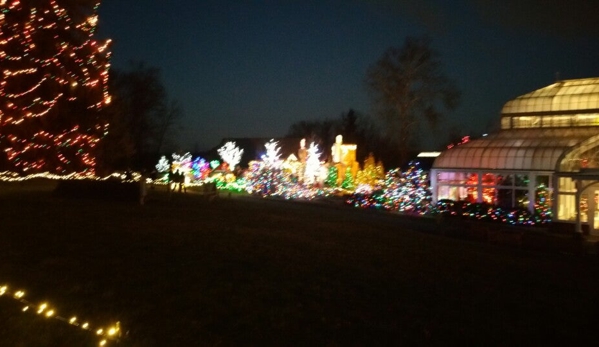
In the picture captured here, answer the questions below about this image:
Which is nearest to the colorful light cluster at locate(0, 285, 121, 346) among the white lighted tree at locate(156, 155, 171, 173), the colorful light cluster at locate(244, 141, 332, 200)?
the colorful light cluster at locate(244, 141, 332, 200)

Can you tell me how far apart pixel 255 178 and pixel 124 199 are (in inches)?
808

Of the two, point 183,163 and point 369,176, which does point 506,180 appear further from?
point 183,163

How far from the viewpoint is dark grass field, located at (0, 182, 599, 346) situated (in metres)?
7.45

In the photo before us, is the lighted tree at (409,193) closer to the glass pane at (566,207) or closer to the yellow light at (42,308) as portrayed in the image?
the glass pane at (566,207)

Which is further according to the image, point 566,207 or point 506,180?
point 506,180

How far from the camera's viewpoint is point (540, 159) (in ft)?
93.7

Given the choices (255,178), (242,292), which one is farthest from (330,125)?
(242,292)

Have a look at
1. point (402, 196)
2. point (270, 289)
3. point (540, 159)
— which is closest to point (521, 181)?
point (540, 159)

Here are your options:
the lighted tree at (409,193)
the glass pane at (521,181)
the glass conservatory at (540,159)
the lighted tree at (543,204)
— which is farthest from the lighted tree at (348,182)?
the lighted tree at (543,204)

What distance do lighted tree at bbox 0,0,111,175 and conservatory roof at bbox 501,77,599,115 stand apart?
22536mm

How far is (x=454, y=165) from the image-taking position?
105ft

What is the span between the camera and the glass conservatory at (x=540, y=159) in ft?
84.3

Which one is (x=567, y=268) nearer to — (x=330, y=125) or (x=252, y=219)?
(x=252, y=219)

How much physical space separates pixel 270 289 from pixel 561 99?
2642 cm
